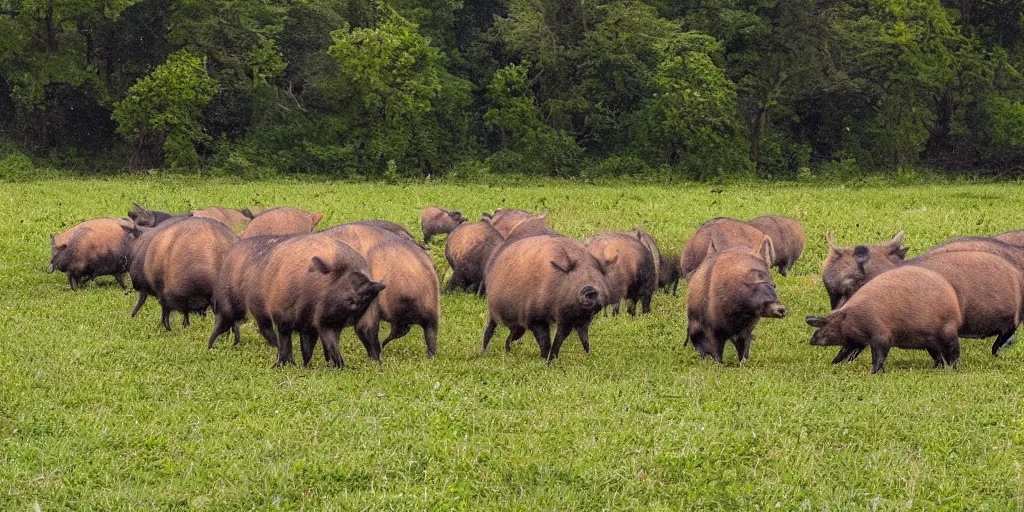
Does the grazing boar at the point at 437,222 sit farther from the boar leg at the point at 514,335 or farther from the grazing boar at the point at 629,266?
the boar leg at the point at 514,335

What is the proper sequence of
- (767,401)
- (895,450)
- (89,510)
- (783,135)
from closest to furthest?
1. (89,510)
2. (895,450)
3. (767,401)
4. (783,135)

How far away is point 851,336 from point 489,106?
33396 mm

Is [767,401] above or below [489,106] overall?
above

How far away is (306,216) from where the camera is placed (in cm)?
1631

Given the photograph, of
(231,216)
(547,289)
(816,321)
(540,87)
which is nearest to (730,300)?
(816,321)

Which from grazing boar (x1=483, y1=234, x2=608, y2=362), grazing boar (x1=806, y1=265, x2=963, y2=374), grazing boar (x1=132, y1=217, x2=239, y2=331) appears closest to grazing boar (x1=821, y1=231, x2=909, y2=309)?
grazing boar (x1=806, y1=265, x2=963, y2=374)

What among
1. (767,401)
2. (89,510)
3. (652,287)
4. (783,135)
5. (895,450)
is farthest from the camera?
(783,135)

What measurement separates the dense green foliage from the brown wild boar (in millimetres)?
27180

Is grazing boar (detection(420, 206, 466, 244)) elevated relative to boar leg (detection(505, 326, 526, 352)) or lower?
lower

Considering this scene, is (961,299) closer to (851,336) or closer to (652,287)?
(851,336)

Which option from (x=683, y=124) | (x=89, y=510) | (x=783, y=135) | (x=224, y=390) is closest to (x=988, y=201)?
(x=683, y=124)

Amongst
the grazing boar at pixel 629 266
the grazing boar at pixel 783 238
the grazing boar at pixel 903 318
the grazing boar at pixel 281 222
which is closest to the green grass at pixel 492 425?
the grazing boar at pixel 903 318

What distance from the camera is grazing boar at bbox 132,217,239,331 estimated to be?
12242mm

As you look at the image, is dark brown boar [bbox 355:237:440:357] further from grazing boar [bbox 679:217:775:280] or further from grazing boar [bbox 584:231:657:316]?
grazing boar [bbox 679:217:775:280]
